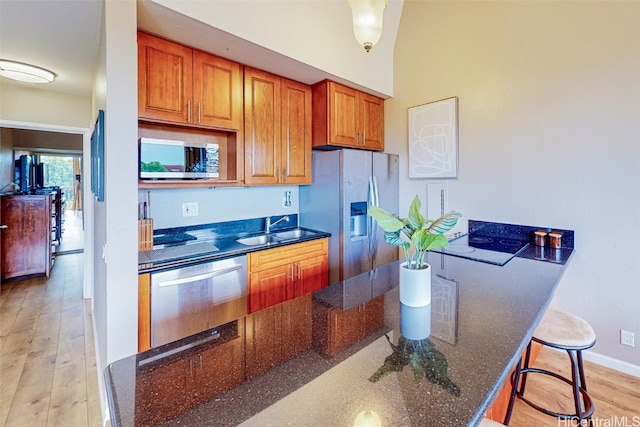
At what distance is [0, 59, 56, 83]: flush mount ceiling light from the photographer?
267cm

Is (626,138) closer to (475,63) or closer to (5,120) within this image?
(475,63)

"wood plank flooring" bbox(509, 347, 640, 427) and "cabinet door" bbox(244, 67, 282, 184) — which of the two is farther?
"cabinet door" bbox(244, 67, 282, 184)

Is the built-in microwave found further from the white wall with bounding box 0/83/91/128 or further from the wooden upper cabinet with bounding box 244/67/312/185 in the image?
the white wall with bounding box 0/83/91/128

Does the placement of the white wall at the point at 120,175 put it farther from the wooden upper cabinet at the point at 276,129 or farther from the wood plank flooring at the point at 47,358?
the wooden upper cabinet at the point at 276,129

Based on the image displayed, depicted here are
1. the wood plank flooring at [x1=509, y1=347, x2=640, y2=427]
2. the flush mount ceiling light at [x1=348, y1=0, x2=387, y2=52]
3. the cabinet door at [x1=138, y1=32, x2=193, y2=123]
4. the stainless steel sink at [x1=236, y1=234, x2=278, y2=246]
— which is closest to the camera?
the flush mount ceiling light at [x1=348, y1=0, x2=387, y2=52]

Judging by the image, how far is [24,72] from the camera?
9.08 feet

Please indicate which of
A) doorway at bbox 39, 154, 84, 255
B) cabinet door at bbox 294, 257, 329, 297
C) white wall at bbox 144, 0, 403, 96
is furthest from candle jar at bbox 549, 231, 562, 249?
doorway at bbox 39, 154, 84, 255

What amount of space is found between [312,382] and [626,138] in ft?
8.63

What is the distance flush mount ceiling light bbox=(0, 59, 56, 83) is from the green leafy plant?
11.4 ft

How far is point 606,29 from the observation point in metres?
2.11

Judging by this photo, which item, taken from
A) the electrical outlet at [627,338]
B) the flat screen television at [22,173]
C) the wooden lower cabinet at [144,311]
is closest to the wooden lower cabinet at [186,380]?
the wooden lower cabinet at [144,311]

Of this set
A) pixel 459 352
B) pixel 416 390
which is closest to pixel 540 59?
pixel 459 352

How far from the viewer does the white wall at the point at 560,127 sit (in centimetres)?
209

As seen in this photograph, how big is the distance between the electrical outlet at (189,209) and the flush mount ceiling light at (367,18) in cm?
194
